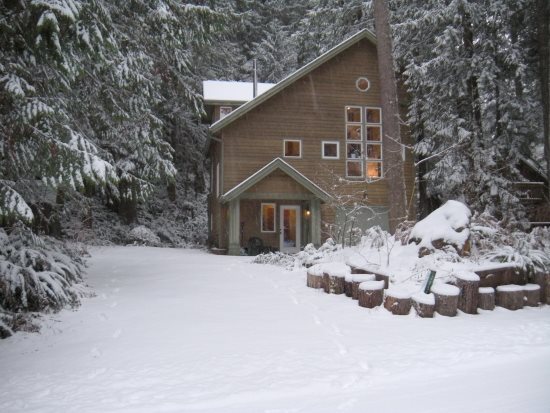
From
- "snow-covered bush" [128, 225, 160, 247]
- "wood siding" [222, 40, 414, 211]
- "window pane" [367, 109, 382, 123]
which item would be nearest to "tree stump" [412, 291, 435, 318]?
"wood siding" [222, 40, 414, 211]

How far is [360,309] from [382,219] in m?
13.4

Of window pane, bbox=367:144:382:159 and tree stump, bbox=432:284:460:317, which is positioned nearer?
tree stump, bbox=432:284:460:317

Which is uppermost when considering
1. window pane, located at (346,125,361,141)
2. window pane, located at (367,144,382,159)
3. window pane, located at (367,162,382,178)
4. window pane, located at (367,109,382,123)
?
window pane, located at (367,109,382,123)

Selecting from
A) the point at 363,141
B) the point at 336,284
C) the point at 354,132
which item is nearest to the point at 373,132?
the point at 363,141

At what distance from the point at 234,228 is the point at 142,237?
6708 mm

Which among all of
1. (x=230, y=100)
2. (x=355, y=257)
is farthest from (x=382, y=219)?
(x=355, y=257)

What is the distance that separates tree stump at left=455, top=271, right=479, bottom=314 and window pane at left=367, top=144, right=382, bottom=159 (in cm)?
1350

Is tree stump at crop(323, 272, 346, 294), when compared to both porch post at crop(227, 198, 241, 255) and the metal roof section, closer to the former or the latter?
the metal roof section

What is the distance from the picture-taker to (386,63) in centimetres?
1277

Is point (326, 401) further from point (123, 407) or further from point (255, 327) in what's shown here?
point (255, 327)

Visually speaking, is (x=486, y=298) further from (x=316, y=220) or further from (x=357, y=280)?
(x=316, y=220)

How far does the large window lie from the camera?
2025 cm

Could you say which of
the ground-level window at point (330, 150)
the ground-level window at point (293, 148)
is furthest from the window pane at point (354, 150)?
the ground-level window at point (293, 148)

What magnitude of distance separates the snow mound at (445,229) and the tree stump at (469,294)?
1.49 meters
